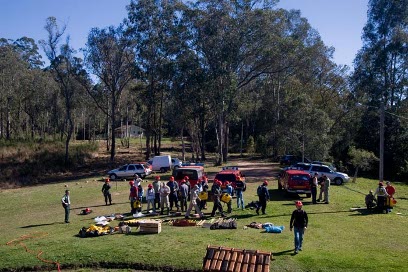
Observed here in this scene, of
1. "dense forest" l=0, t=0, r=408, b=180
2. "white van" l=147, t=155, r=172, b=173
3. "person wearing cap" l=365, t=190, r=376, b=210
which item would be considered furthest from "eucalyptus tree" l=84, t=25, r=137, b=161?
"person wearing cap" l=365, t=190, r=376, b=210

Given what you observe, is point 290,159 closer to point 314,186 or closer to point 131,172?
point 131,172

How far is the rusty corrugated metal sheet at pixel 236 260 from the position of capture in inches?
450

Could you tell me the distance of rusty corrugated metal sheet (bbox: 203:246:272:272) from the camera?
1142 cm

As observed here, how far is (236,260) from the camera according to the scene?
11617mm

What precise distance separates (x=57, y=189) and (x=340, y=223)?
84.1 ft

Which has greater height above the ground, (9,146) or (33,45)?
(33,45)

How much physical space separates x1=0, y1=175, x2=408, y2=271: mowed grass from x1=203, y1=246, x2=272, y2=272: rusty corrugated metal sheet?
3.30 feet

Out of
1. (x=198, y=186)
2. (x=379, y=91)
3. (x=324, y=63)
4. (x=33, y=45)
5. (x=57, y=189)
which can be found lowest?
(x=57, y=189)

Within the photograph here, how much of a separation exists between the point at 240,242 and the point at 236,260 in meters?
3.04

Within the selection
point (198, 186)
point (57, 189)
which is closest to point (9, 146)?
point (57, 189)

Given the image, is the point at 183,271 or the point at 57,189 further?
the point at 57,189

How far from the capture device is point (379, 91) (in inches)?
1864

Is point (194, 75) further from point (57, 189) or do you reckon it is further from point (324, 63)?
point (324, 63)

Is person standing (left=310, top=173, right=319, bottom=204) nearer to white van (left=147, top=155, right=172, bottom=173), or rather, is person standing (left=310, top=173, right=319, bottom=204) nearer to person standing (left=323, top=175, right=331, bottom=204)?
person standing (left=323, top=175, right=331, bottom=204)
